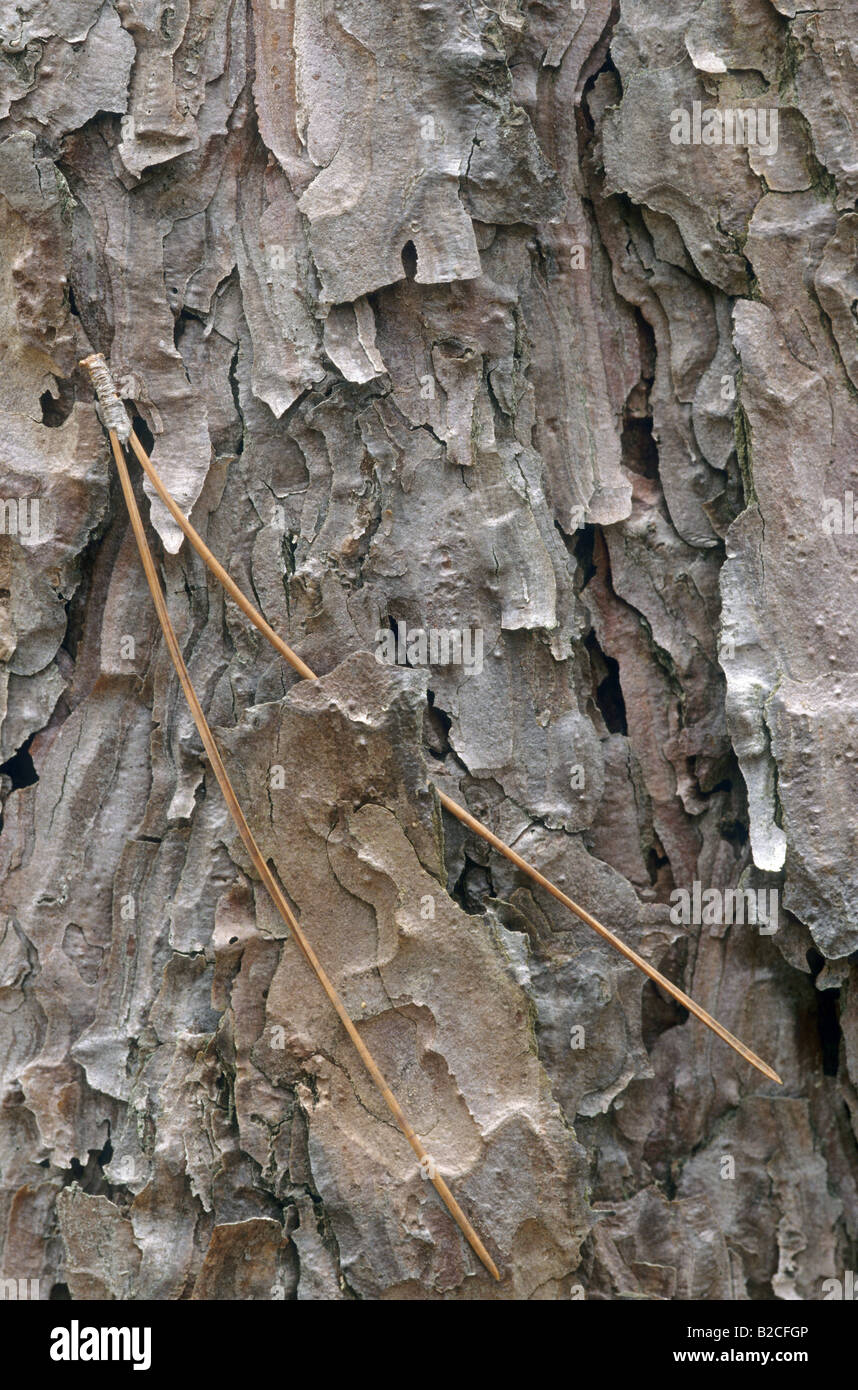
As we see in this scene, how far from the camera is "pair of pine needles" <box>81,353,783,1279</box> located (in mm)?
1705

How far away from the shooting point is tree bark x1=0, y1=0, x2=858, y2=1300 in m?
1.71

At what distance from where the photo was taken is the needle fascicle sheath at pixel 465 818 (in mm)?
1745

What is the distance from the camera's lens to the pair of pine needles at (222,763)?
1.71m

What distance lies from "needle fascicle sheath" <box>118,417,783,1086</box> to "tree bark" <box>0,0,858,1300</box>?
4 centimetres

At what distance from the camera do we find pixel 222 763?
1.76 metres

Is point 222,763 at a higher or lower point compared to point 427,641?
lower

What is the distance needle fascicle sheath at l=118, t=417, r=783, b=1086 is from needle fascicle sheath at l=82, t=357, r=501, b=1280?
0.21 feet

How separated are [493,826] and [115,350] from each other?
3.29 ft

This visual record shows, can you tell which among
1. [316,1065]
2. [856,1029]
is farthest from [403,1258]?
[856,1029]

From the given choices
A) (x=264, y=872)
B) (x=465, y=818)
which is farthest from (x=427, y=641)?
(x=264, y=872)

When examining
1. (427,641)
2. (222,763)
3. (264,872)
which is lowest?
(264,872)

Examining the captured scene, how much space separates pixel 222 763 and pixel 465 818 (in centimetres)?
40

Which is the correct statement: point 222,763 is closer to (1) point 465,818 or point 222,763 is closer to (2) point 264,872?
(2) point 264,872
